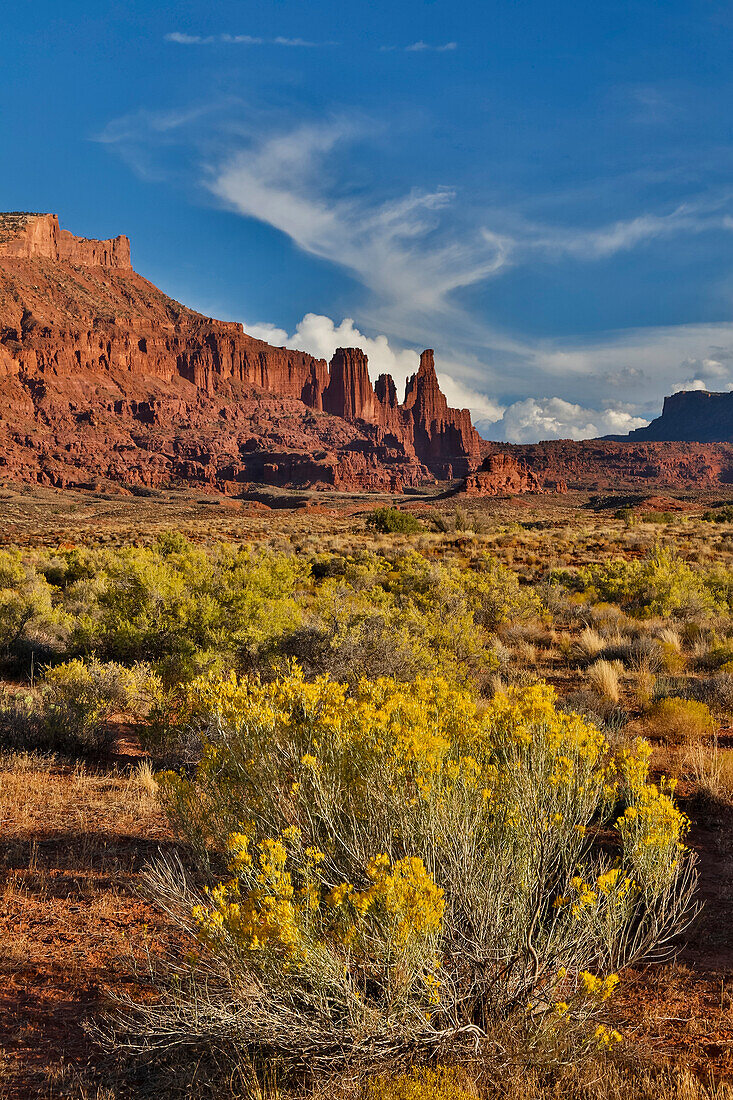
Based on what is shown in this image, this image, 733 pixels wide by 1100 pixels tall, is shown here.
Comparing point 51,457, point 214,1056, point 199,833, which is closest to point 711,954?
point 214,1056

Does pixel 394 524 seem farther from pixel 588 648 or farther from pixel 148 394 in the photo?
pixel 148 394

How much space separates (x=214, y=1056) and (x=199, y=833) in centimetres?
102

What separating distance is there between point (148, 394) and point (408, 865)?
146 metres

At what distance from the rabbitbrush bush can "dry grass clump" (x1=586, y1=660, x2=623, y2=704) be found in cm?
396

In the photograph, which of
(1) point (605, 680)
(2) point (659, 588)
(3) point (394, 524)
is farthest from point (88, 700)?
(3) point (394, 524)

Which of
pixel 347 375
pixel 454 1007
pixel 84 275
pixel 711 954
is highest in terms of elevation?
pixel 84 275

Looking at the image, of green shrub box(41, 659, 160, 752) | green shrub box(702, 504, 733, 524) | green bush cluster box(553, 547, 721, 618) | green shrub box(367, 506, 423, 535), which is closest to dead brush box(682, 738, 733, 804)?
green shrub box(41, 659, 160, 752)

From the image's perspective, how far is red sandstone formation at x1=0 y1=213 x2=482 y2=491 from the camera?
368 feet

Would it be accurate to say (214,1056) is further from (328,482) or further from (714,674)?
(328,482)

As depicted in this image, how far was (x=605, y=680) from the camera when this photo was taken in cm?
824

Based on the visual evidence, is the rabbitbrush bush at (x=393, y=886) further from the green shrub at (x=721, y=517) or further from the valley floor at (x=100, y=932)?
the green shrub at (x=721, y=517)

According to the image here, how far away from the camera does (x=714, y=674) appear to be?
880 centimetres

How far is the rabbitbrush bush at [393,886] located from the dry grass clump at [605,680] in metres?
3.96

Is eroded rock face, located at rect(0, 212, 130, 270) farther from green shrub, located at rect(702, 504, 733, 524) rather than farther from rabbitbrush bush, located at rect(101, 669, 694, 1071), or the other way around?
rabbitbrush bush, located at rect(101, 669, 694, 1071)
